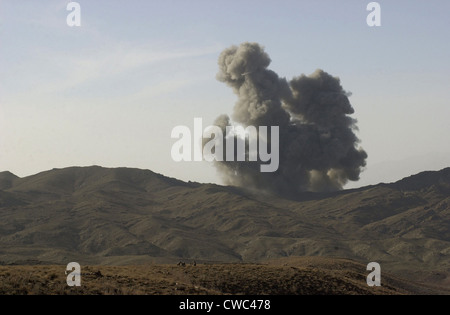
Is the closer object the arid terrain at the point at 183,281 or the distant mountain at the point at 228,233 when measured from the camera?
the arid terrain at the point at 183,281

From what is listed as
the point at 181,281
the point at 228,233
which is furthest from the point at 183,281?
the point at 228,233

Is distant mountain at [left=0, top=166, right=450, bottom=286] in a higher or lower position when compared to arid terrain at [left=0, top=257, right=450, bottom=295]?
higher

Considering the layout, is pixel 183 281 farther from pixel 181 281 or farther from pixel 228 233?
pixel 228 233

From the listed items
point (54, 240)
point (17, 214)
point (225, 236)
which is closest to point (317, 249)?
point (225, 236)

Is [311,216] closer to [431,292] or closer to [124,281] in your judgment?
[431,292]

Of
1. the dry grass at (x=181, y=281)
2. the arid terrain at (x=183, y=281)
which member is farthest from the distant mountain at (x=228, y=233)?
the dry grass at (x=181, y=281)

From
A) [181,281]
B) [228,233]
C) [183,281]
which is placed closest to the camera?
[181,281]

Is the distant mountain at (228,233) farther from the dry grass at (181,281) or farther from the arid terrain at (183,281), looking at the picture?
the dry grass at (181,281)

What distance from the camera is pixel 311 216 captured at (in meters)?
193

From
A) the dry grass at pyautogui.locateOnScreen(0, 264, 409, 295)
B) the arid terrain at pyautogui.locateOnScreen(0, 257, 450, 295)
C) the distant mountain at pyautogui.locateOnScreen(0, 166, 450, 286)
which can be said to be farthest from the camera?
the distant mountain at pyautogui.locateOnScreen(0, 166, 450, 286)

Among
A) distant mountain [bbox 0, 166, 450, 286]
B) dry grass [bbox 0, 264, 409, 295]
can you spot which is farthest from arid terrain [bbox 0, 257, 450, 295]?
distant mountain [bbox 0, 166, 450, 286]

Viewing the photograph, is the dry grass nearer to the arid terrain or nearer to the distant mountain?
the arid terrain

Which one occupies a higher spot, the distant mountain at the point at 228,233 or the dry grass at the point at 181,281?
the distant mountain at the point at 228,233
